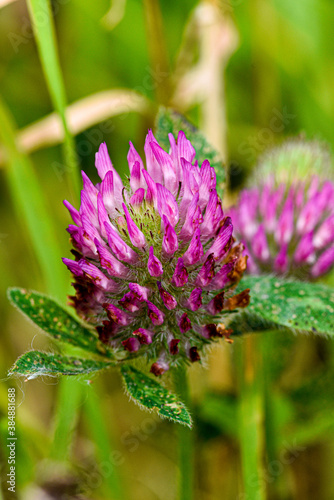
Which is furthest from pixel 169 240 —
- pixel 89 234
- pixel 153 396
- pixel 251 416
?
pixel 251 416

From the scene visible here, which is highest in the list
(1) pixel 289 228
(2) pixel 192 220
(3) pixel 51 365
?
(1) pixel 289 228

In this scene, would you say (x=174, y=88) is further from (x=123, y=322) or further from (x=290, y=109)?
(x=123, y=322)

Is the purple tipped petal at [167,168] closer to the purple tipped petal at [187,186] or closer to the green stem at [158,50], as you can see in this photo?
the purple tipped petal at [187,186]

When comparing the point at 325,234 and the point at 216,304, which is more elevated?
the point at 325,234

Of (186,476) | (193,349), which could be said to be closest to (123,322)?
(193,349)

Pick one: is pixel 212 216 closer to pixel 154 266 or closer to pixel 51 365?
pixel 154 266

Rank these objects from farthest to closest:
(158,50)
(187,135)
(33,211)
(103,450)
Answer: (158,50) < (33,211) < (103,450) < (187,135)

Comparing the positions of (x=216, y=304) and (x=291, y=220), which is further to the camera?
(x=291, y=220)
